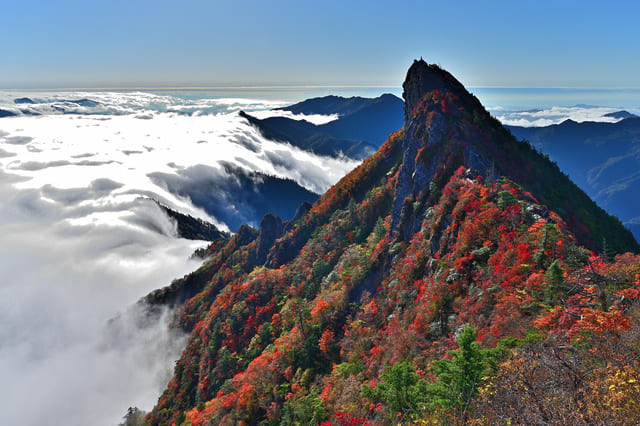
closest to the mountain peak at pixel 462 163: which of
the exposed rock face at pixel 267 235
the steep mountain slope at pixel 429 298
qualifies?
the steep mountain slope at pixel 429 298

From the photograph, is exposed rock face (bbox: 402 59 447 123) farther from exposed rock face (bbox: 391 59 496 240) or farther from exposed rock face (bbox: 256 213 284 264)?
exposed rock face (bbox: 256 213 284 264)

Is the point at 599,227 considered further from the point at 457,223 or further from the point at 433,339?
the point at 433,339

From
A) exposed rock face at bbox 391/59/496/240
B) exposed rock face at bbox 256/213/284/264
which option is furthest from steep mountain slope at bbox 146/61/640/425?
exposed rock face at bbox 256/213/284/264

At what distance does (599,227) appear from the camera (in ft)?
181

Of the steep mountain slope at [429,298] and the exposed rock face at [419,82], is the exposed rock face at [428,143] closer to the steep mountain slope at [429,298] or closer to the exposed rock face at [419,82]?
the exposed rock face at [419,82]

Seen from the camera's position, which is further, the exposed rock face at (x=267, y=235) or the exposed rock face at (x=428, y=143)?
the exposed rock face at (x=267, y=235)

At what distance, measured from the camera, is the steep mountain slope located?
1535cm

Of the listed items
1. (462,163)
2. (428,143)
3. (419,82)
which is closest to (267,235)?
(419,82)

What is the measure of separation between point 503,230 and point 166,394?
111460 millimetres

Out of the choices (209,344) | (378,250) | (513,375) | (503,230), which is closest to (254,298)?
(209,344)

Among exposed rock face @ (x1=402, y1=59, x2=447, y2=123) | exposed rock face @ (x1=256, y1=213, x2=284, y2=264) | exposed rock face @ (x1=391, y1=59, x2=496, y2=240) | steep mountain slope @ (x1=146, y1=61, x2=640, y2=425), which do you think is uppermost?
exposed rock face @ (x1=402, y1=59, x2=447, y2=123)

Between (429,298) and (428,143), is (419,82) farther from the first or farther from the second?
(429,298)

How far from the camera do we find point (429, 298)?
33594 millimetres

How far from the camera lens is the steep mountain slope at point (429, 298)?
15.4 metres
